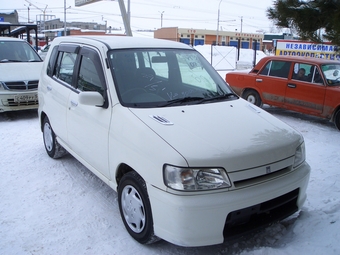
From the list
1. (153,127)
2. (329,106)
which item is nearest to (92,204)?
(153,127)

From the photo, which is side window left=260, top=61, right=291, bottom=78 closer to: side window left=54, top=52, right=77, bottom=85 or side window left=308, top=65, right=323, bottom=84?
side window left=308, top=65, right=323, bottom=84

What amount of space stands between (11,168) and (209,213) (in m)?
3.72

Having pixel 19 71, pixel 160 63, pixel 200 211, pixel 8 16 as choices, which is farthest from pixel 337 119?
pixel 8 16

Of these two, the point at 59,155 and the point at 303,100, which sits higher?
the point at 303,100

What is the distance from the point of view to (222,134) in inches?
122

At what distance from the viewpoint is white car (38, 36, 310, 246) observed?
2.76m

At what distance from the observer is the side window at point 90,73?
3.84 metres

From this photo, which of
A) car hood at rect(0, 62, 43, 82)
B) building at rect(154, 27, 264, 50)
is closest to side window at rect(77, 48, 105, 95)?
car hood at rect(0, 62, 43, 82)

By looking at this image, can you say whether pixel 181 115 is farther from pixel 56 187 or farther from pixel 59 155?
pixel 59 155

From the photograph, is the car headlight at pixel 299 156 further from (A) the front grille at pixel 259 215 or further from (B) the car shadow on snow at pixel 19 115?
(B) the car shadow on snow at pixel 19 115

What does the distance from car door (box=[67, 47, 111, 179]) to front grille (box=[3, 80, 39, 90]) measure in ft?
13.6

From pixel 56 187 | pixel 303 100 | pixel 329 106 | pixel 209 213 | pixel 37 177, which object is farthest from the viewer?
pixel 303 100

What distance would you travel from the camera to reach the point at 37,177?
16.1ft

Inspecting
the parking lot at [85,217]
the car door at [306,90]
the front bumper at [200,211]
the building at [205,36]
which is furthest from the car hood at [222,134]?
the building at [205,36]
